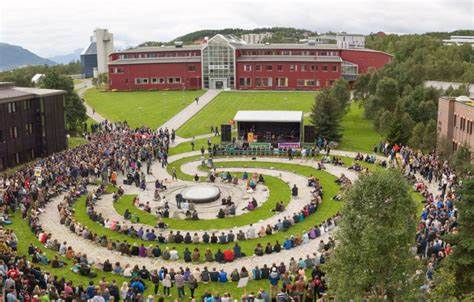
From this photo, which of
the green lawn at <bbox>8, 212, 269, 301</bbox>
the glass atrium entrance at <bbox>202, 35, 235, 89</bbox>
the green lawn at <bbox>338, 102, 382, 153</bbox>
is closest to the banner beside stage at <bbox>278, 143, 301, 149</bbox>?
the green lawn at <bbox>338, 102, 382, 153</bbox>

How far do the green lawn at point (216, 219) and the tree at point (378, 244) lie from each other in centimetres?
1566

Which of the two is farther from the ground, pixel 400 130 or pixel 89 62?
pixel 89 62

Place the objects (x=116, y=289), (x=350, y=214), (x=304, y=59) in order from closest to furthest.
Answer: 1. (x=350, y=214)
2. (x=116, y=289)
3. (x=304, y=59)

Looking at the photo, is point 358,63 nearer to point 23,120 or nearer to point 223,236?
point 23,120

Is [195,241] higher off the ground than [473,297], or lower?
lower

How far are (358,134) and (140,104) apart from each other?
36394mm

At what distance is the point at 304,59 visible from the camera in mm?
92938

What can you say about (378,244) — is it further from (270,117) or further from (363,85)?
(363,85)

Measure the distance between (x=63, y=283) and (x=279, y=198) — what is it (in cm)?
1715

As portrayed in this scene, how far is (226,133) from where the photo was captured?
50.6 m

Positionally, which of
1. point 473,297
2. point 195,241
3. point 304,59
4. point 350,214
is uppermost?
point 304,59

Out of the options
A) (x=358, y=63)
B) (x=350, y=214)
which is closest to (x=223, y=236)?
(x=350, y=214)

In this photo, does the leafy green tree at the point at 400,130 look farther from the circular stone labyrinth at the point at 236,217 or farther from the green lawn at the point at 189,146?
the green lawn at the point at 189,146

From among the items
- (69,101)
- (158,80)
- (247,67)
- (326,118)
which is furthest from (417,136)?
(158,80)
